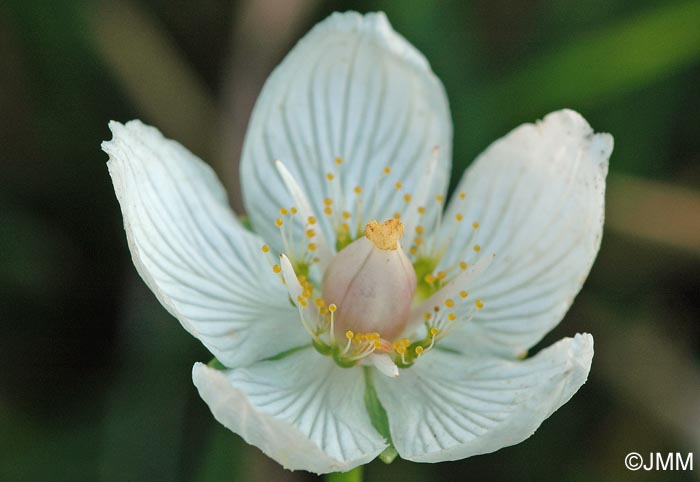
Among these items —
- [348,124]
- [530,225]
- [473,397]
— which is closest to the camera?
[473,397]

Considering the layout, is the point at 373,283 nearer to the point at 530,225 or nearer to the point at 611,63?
the point at 530,225

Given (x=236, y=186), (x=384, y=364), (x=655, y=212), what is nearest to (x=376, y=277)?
(x=384, y=364)

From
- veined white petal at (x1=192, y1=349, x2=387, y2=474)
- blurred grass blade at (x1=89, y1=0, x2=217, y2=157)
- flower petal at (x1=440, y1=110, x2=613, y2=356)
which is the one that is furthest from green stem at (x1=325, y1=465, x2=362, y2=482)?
blurred grass blade at (x1=89, y1=0, x2=217, y2=157)

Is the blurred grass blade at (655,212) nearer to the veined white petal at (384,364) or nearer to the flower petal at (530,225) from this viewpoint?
the flower petal at (530,225)

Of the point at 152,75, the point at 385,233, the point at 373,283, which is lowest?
the point at 373,283

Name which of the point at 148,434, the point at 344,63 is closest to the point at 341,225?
the point at 344,63

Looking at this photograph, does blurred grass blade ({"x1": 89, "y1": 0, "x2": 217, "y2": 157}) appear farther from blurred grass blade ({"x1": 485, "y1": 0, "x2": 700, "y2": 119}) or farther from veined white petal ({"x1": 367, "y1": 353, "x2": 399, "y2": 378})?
veined white petal ({"x1": 367, "y1": 353, "x2": 399, "y2": 378})
